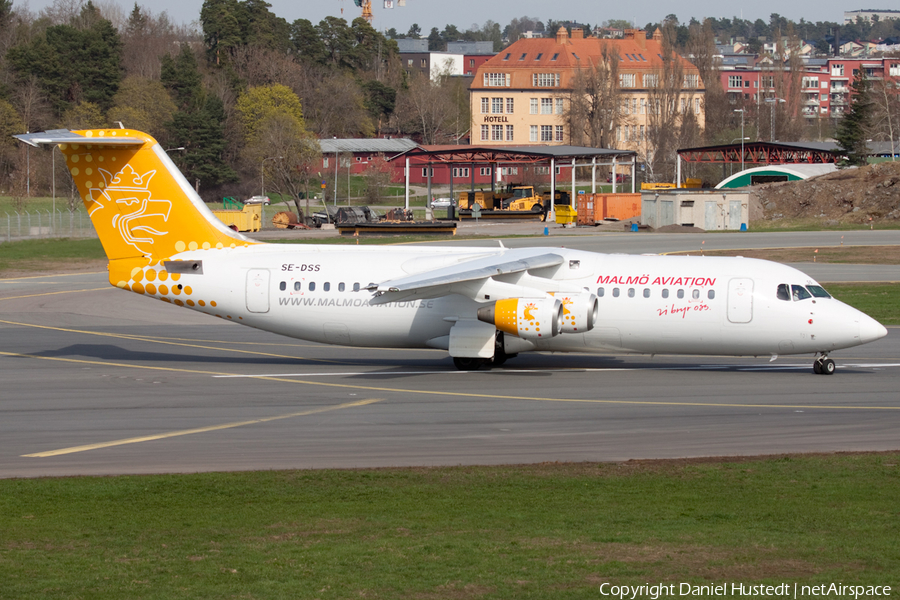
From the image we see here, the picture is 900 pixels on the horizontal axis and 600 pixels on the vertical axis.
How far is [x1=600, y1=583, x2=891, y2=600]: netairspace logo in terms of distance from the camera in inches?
380

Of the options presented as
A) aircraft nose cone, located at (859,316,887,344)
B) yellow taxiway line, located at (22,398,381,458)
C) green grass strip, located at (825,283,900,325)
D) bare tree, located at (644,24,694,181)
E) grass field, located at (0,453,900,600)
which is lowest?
yellow taxiway line, located at (22,398,381,458)

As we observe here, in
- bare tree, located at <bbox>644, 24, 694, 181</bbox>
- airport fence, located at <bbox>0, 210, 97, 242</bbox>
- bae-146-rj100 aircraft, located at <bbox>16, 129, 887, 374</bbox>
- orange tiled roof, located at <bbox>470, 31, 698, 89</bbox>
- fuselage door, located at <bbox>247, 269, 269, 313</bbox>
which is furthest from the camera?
orange tiled roof, located at <bbox>470, 31, 698, 89</bbox>

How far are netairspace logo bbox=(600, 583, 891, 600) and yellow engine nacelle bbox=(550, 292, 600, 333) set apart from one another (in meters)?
14.8

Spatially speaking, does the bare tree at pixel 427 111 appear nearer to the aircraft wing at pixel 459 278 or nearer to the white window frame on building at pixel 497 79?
the white window frame on building at pixel 497 79

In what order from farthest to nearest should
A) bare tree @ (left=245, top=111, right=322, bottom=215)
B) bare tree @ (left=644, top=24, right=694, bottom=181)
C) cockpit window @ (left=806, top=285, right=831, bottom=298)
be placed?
bare tree @ (left=644, top=24, right=694, bottom=181) < bare tree @ (left=245, top=111, right=322, bottom=215) < cockpit window @ (left=806, top=285, right=831, bottom=298)

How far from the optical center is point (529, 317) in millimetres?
24500

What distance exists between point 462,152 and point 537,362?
228 feet

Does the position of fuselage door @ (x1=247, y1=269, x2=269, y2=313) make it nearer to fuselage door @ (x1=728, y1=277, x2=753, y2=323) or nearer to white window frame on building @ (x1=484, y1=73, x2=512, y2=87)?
fuselage door @ (x1=728, y1=277, x2=753, y2=323)

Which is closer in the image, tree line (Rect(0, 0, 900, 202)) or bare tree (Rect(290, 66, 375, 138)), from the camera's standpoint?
tree line (Rect(0, 0, 900, 202))

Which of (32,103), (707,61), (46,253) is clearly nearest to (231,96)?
(32,103)

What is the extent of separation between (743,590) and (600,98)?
411 ft

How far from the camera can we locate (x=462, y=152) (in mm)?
96188

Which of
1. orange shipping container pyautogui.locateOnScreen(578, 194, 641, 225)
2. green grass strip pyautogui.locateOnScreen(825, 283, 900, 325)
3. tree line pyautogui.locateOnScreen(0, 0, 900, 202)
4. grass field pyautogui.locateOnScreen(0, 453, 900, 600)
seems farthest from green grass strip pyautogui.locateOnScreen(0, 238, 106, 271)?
grass field pyautogui.locateOnScreen(0, 453, 900, 600)

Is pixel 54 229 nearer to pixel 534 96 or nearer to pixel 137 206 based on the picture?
pixel 137 206
